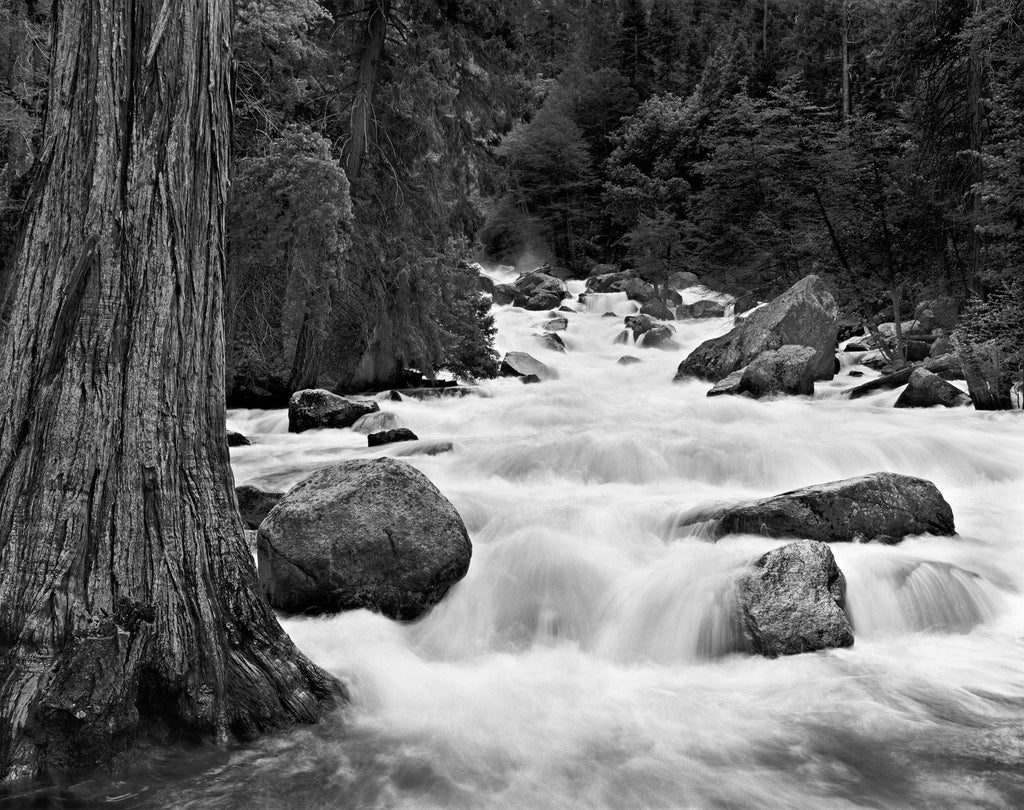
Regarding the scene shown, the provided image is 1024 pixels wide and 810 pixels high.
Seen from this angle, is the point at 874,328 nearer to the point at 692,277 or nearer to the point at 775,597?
the point at 775,597

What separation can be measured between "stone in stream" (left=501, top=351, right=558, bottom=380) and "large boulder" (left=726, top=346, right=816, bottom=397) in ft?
20.5

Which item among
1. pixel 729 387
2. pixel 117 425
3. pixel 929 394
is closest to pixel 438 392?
pixel 729 387

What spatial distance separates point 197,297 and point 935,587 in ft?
16.8

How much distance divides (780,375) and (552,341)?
11705 millimetres

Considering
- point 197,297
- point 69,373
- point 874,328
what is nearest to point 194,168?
point 197,297

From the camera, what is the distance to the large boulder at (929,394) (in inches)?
484

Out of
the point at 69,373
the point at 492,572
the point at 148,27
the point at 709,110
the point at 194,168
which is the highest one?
the point at 709,110

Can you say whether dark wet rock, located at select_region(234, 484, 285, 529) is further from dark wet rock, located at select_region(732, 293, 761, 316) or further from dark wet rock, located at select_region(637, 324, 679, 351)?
dark wet rock, located at select_region(732, 293, 761, 316)

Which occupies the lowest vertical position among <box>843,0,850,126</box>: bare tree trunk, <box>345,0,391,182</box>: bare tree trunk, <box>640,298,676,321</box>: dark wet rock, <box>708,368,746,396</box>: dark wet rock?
<box>708,368,746,396</box>: dark wet rock

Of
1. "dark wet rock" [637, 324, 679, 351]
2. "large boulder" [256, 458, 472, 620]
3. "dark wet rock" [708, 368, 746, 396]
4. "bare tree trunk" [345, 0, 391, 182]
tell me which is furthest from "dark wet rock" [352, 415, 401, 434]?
"dark wet rock" [637, 324, 679, 351]

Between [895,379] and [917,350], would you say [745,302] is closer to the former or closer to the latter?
[917,350]

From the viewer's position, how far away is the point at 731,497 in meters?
7.89

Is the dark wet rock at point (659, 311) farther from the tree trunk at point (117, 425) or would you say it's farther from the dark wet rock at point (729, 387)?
the tree trunk at point (117, 425)

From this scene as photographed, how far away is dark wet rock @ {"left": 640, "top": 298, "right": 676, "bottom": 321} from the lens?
3014 centimetres
